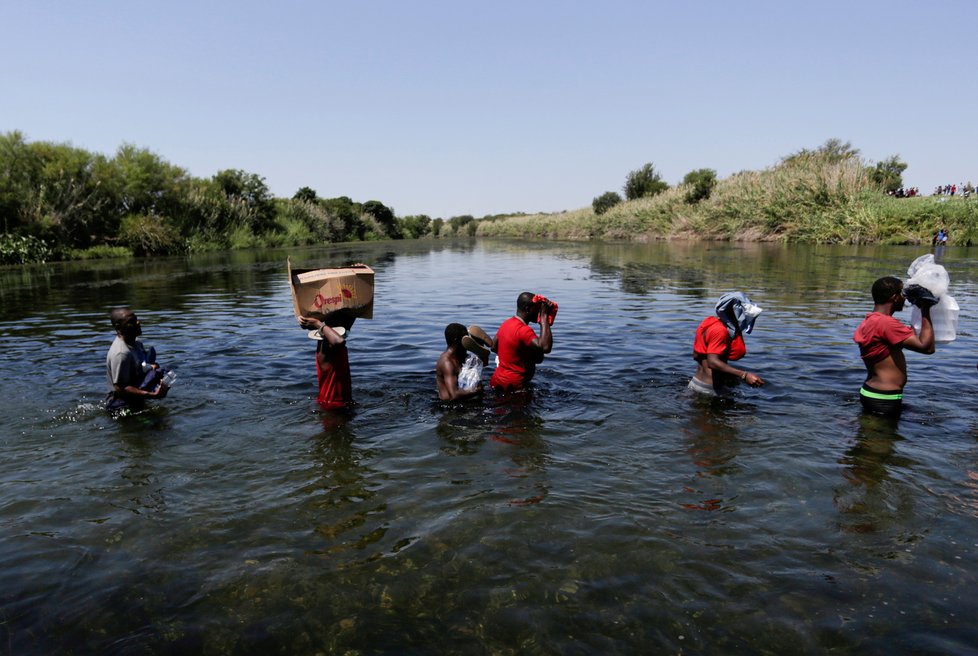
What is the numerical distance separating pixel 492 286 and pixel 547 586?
19.0 m

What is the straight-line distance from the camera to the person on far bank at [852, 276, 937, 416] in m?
6.00

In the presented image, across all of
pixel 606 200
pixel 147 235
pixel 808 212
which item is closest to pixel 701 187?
pixel 808 212

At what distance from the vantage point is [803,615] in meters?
3.31

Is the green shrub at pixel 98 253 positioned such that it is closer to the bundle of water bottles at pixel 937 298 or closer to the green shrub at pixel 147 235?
the green shrub at pixel 147 235

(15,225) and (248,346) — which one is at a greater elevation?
(15,225)

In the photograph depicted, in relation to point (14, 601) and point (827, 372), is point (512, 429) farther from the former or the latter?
point (827, 372)

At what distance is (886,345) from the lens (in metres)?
6.15

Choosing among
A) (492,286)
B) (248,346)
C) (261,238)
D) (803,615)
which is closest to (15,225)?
(261,238)

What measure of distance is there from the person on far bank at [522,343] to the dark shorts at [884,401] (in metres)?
3.53

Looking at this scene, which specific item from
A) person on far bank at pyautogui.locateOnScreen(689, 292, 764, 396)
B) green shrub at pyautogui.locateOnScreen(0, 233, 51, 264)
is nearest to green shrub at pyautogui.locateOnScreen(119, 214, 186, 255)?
green shrub at pyautogui.locateOnScreen(0, 233, 51, 264)

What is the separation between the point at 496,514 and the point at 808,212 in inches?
1747

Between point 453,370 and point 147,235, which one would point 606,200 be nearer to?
point 147,235

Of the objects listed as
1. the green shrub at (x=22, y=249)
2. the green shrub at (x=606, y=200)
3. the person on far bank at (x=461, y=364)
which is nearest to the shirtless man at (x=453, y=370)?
the person on far bank at (x=461, y=364)

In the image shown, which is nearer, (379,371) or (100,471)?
(100,471)
